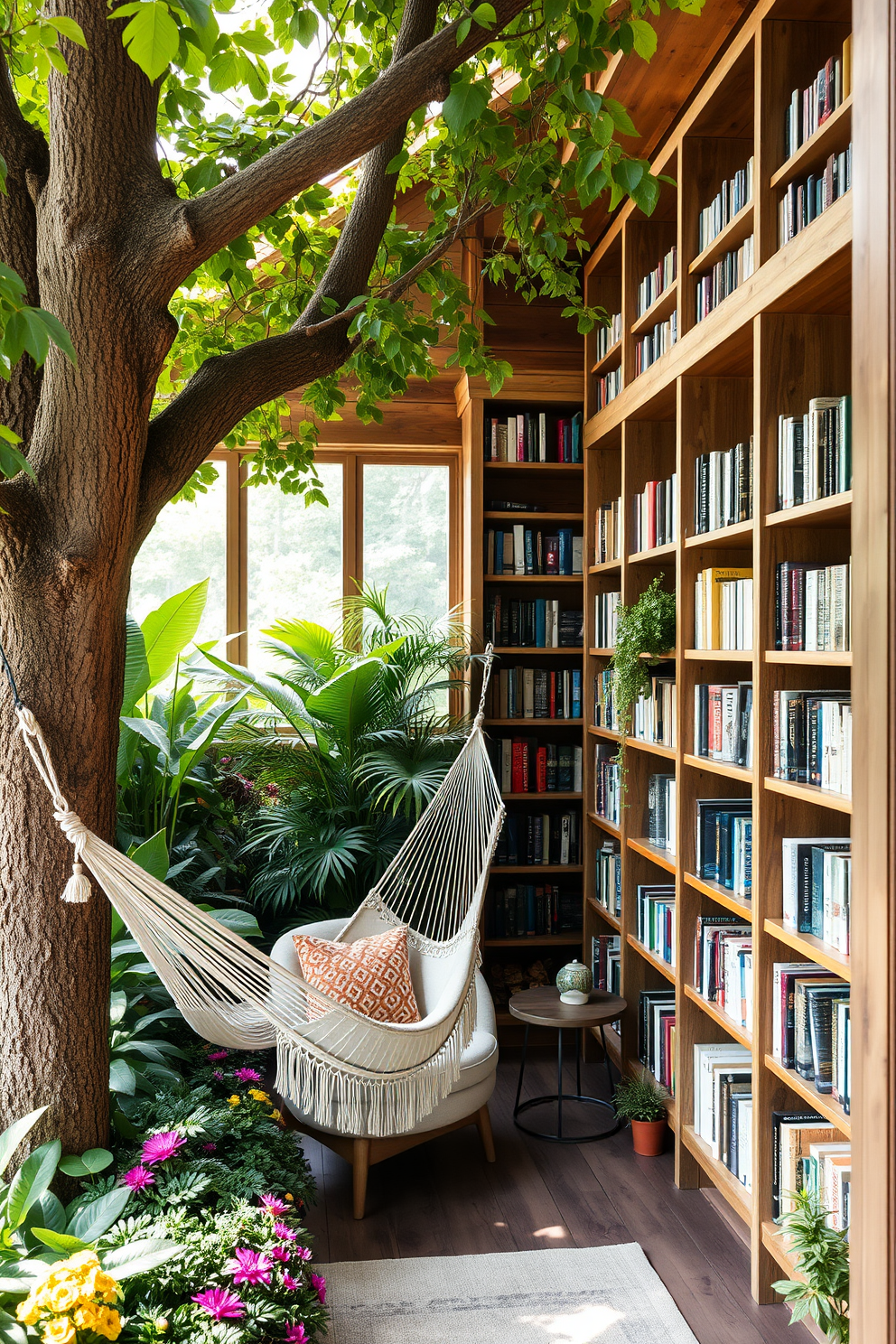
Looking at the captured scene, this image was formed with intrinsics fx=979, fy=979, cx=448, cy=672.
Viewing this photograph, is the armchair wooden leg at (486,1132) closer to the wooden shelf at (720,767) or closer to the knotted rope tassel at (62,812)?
the wooden shelf at (720,767)

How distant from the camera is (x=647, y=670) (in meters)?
3.16

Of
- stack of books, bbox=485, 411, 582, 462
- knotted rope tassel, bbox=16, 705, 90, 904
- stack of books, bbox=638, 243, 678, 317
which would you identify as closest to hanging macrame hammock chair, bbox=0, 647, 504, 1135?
knotted rope tassel, bbox=16, 705, 90, 904

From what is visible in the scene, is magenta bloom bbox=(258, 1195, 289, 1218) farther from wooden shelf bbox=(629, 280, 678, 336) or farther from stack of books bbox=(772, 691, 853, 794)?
wooden shelf bbox=(629, 280, 678, 336)

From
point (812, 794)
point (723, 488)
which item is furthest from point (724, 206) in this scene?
point (812, 794)

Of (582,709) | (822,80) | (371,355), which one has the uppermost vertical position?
(822,80)

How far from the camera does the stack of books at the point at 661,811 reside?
9.64 feet

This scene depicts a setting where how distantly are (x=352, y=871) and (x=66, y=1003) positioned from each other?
5.92 ft

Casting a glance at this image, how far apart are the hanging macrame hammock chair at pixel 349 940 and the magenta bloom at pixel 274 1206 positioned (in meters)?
0.25

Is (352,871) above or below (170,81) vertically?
below

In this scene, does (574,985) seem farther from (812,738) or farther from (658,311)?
(658,311)

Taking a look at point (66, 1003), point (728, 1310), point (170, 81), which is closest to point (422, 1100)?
point (728, 1310)

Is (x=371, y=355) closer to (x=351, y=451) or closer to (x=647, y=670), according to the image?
(x=647, y=670)

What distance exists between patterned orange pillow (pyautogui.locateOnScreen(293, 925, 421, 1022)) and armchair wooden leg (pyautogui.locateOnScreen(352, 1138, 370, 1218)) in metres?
0.31

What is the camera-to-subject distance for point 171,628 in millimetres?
3154
